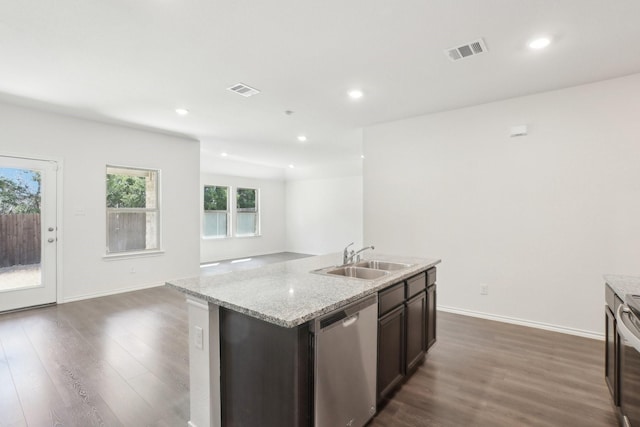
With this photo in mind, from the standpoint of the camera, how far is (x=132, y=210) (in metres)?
5.36

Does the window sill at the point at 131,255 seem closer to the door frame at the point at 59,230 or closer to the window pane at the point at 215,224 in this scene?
the door frame at the point at 59,230

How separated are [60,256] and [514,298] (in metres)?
6.17

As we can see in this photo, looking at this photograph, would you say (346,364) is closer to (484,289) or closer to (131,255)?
(484,289)

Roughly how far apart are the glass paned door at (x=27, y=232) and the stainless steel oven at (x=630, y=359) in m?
6.06

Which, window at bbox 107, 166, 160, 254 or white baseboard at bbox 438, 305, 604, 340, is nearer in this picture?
white baseboard at bbox 438, 305, 604, 340

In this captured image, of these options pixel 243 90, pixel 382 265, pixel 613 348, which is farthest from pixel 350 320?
Answer: pixel 243 90

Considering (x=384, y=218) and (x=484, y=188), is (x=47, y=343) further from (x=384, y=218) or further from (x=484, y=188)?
(x=484, y=188)

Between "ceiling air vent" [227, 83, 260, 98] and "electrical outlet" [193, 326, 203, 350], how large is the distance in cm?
263

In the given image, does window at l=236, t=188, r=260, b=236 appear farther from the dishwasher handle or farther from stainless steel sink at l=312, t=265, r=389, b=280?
the dishwasher handle

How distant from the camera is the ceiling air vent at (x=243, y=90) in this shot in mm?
3438

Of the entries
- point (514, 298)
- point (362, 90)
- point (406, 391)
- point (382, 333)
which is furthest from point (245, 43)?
point (514, 298)

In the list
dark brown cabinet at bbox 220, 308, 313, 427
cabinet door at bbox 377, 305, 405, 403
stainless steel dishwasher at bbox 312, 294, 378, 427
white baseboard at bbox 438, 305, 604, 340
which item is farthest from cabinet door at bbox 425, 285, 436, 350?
dark brown cabinet at bbox 220, 308, 313, 427

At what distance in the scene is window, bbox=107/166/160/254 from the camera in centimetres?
514

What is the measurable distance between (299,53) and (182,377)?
114 inches
